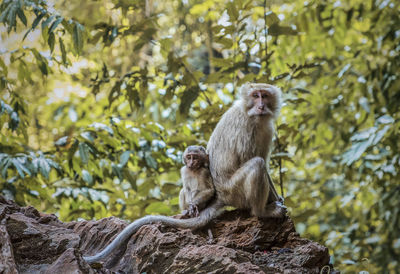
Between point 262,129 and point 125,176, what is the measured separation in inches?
90.8

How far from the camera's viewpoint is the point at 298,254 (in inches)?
153

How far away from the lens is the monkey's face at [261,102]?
4957 millimetres

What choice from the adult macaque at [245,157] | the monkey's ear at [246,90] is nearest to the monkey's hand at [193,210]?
the adult macaque at [245,157]

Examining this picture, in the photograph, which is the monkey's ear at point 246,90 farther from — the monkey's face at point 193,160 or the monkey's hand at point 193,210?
the monkey's hand at point 193,210

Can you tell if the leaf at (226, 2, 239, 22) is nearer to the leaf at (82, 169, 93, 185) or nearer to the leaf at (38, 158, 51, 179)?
the leaf at (82, 169, 93, 185)

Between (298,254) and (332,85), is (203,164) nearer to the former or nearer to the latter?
(298,254)

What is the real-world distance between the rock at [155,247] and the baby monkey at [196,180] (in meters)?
0.38

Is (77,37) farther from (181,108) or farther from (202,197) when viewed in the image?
(202,197)

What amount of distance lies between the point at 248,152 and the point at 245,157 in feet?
0.21

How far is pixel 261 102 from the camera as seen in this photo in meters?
4.99

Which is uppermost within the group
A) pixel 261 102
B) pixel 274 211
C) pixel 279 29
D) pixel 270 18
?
pixel 270 18

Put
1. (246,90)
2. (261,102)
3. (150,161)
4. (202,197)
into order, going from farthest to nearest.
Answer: (150,161)
(246,90)
(261,102)
(202,197)

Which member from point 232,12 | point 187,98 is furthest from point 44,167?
point 232,12

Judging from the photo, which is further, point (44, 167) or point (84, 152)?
point (84, 152)
